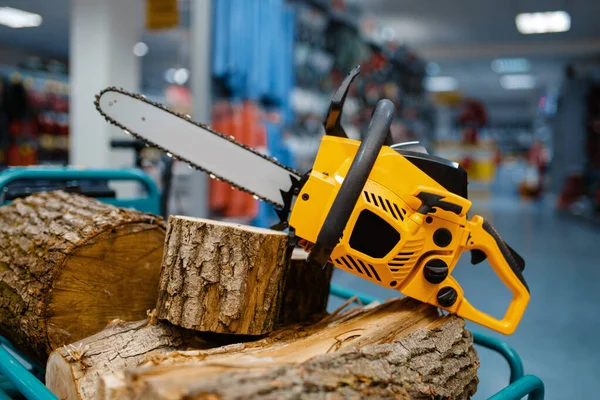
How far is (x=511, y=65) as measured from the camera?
14.4 m

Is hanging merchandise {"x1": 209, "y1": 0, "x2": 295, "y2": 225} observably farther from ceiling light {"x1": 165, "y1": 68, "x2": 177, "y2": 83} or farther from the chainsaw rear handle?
ceiling light {"x1": 165, "y1": 68, "x2": 177, "y2": 83}

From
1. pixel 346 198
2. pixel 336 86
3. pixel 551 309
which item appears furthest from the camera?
pixel 336 86

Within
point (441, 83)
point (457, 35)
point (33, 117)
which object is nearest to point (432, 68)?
point (457, 35)

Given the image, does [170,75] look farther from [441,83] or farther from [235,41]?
[235,41]

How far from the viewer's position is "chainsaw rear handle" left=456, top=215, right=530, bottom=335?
137cm

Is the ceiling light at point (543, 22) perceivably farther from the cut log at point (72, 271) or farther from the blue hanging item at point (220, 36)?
the cut log at point (72, 271)

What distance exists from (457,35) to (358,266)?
1109 cm

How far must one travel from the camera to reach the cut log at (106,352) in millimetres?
1161

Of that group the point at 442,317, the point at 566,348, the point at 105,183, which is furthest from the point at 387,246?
the point at 566,348

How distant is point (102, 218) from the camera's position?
1505 mm

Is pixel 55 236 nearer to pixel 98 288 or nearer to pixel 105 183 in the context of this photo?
pixel 98 288

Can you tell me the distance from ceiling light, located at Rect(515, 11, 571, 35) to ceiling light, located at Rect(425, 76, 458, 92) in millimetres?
5471

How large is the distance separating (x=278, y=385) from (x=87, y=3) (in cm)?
433

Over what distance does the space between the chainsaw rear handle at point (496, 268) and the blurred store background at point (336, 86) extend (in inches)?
45.4
